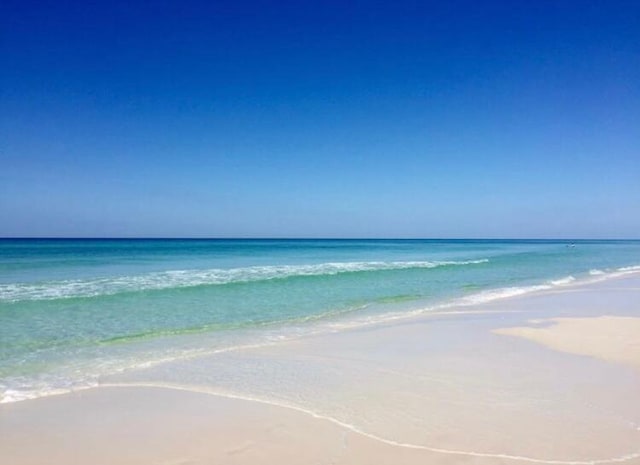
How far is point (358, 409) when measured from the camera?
5.44m

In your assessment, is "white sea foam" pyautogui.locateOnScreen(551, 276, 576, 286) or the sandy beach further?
"white sea foam" pyautogui.locateOnScreen(551, 276, 576, 286)

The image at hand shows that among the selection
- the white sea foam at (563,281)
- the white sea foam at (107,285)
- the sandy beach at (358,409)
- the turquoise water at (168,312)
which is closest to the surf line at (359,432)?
the sandy beach at (358,409)

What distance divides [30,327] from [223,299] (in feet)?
18.8

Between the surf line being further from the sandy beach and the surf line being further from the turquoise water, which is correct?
the turquoise water

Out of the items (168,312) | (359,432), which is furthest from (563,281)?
(359,432)

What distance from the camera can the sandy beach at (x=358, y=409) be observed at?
14.4 feet

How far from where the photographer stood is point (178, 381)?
21.5ft

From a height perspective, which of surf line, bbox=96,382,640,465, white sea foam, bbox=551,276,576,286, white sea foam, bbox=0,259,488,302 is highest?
white sea foam, bbox=0,259,488,302

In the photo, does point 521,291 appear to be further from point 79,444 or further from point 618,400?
point 79,444

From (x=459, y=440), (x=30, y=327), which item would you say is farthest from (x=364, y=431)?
(x=30, y=327)

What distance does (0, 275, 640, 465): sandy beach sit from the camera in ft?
14.4

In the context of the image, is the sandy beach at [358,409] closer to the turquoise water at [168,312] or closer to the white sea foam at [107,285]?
the turquoise water at [168,312]

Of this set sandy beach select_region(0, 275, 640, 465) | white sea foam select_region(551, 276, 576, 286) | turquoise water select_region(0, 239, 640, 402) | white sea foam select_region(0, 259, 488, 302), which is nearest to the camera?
sandy beach select_region(0, 275, 640, 465)

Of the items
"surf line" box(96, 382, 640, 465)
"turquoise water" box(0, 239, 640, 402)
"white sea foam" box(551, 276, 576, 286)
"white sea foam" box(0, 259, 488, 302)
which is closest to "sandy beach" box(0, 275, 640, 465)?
"surf line" box(96, 382, 640, 465)
